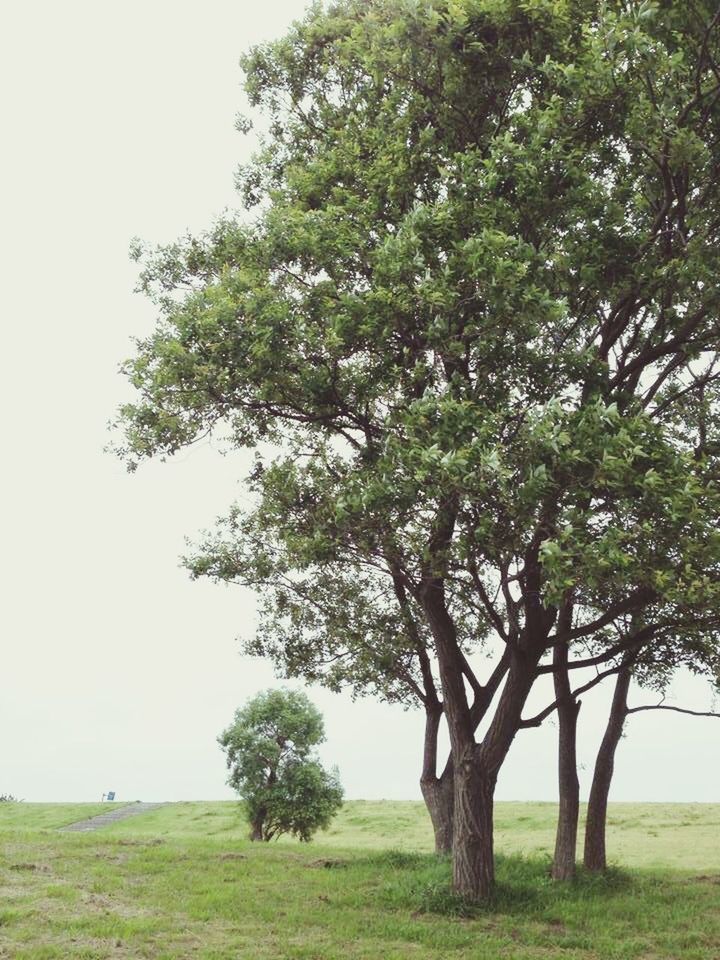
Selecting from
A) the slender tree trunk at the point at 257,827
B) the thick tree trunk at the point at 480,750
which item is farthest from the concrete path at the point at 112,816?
the thick tree trunk at the point at 480,750

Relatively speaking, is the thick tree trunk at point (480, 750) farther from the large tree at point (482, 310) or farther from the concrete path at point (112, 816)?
the concrete path at point (112, 816)

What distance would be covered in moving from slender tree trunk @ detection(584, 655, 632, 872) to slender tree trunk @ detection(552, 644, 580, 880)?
0.64 meters

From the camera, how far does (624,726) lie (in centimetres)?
2134

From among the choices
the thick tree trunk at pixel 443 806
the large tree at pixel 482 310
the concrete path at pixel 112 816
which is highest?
the large tree at pixel 482 310

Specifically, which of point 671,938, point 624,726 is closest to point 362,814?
point 624,726

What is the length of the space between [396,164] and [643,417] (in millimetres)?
6426

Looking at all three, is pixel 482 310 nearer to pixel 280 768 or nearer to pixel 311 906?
pixel 311 906

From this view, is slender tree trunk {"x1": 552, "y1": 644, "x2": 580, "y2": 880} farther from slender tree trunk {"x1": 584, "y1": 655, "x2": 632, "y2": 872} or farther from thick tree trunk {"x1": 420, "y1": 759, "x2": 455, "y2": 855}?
thick tree trunk {"x1": 420, "y1": 759, "x2": 455, "y2": 855}

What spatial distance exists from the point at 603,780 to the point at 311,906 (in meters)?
9.21

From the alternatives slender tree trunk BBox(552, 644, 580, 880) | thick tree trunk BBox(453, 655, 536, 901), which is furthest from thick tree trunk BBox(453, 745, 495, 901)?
slender tree trunk BBox(552, 644, 580, 880)

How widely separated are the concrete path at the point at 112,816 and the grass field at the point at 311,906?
26115 millimetres

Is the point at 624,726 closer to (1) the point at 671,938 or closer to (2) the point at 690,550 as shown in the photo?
(1) the point at 671,938

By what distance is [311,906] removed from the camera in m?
15.6

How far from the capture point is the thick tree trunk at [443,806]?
2033 cm
